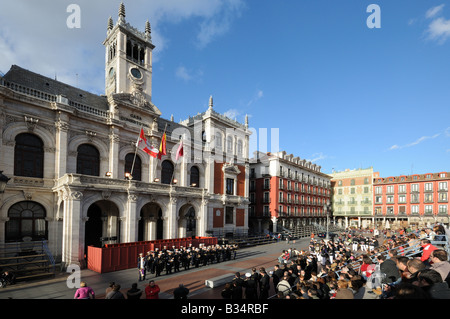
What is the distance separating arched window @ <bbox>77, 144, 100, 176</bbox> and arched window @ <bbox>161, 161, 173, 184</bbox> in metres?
7.75

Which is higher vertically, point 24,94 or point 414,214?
point 24,94

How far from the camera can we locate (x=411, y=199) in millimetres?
61188

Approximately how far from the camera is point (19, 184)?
69.0 ft

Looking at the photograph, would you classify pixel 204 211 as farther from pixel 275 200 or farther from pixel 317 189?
pixel 317 189

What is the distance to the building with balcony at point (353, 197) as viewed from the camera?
222 ft

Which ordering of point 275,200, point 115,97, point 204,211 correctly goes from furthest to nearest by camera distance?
1. point 275,200
2. point 204,211
3. point 115,97

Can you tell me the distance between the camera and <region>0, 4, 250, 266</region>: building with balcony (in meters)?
20.9

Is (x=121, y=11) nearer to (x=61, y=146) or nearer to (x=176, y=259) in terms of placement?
(x=61, y=146)

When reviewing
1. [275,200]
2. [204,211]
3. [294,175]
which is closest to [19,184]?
[204,211]

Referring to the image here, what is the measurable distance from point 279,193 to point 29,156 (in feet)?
127

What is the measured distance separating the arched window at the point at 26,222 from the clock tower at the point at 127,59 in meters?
15.3

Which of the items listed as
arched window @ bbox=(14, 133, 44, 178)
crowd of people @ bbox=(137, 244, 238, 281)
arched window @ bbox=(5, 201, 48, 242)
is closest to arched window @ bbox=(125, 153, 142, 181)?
arched window @ bbox=(14, 133, 44, 178)
